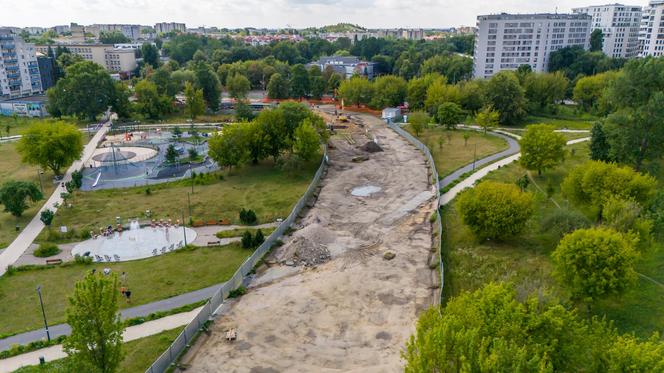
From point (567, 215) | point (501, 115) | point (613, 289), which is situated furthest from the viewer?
point (501, 115)

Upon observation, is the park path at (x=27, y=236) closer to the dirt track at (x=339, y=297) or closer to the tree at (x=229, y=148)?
the tree at (x=229, y=148)

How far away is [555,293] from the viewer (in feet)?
94.2

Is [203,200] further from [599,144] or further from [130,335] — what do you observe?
[599,144]

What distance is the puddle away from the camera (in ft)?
159

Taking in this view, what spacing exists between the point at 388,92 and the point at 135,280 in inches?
2884

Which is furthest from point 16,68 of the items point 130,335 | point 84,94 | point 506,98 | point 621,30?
point 621,30

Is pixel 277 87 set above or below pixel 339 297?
above

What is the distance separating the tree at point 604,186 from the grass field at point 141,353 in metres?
31.4

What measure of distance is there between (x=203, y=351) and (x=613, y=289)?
22.0 m

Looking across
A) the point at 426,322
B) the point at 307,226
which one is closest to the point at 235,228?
the point at 307,226

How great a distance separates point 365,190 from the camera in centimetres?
4988

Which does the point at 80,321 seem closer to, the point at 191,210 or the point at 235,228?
the point at 235,228

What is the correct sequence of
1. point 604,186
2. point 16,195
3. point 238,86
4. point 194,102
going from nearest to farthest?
point 604,186 < point 16,195 < point 194,102 < point 238,86

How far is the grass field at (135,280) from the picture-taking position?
28266 mm
